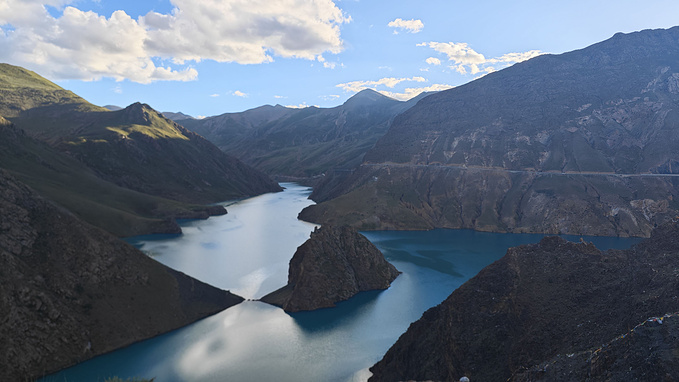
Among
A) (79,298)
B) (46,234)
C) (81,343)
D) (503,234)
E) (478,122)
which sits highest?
(478,122)

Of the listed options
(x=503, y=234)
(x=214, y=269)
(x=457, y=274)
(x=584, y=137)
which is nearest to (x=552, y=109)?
(x=584, y=137)

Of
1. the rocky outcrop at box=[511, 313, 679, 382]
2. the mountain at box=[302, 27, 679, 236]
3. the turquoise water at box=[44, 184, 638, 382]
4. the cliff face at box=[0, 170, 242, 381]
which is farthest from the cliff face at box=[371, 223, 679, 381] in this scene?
the mountain at box=[302, 27, 679, 236]

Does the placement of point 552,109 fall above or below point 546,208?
above

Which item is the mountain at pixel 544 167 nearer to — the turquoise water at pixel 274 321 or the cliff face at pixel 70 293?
the turquoise water at pixel 274 321

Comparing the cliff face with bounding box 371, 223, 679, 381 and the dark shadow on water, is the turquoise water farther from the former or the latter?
the cliff face with bounding box 371, 223, 679, 381

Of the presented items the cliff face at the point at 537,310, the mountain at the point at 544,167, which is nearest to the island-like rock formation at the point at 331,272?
the cliff face at the point at 537,310

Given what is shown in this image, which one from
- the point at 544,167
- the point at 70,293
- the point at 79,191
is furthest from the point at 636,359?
the point at 544,167

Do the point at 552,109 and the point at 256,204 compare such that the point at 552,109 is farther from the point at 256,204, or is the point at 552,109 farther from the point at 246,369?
the point at 246,369
